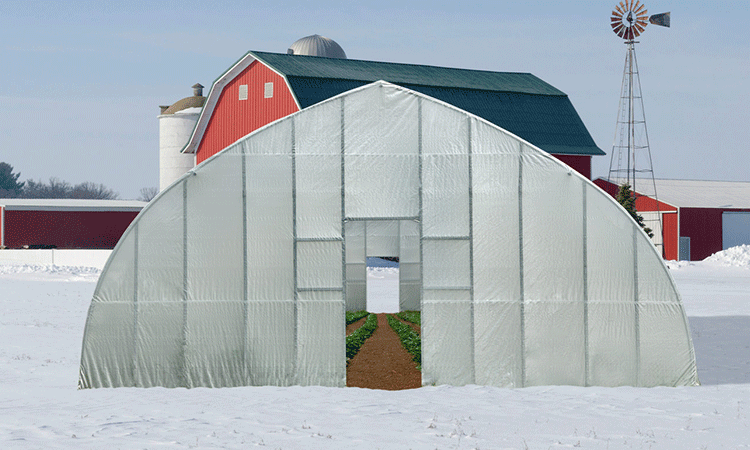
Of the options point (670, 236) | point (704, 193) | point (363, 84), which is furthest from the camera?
point (704, 193)

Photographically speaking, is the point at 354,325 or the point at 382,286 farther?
the point at 382,286

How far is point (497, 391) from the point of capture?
16.5m

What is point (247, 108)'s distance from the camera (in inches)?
1773

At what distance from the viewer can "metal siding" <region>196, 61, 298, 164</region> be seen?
4341 centimetres

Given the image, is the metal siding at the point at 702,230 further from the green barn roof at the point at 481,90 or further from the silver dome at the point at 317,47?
the silver dome at the point at 317,47

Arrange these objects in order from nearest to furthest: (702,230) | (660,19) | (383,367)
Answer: (383,367)
(702,230)
(660,19)

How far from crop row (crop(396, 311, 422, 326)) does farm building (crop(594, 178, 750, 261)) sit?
3089 centimetres

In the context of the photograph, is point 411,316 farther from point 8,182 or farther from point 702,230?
point 8,182

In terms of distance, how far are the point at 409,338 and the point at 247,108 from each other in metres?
24.1

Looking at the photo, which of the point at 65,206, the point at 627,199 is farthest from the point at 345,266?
the point at 65,206

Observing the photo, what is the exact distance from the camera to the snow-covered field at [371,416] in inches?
511

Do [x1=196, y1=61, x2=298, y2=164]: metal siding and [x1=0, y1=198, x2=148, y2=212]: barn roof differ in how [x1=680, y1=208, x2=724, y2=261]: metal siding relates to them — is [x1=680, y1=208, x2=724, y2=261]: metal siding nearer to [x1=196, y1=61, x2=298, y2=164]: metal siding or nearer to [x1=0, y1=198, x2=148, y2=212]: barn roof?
[x1=196, y1=61, x2=298, y2=164]: metal siding

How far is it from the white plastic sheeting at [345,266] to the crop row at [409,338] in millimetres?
3834

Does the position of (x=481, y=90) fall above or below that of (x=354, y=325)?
above
